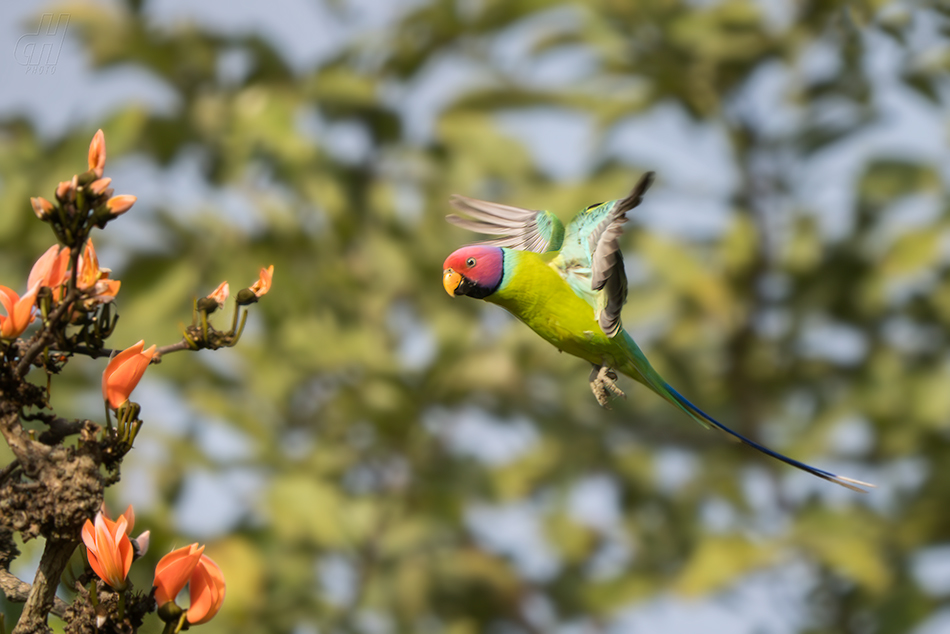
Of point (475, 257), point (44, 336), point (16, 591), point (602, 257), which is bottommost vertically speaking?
point (16, 591)

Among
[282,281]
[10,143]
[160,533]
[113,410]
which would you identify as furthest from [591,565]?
[113,410]

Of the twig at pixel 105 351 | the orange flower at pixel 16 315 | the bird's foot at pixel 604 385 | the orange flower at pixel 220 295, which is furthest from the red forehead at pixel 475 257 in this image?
the orange flower at pixel 16 315

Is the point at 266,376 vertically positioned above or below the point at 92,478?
above

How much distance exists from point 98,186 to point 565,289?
3.57 ft

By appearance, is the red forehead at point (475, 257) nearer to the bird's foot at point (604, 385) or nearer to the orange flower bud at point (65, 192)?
the bird's foot at point (604, 385)

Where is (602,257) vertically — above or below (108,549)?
above

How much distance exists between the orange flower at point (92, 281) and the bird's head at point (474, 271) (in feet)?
2.43

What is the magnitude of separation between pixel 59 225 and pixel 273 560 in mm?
3655

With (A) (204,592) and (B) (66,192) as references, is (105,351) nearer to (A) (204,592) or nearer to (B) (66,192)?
(B) (66,192)

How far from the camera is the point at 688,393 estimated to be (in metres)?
4.97

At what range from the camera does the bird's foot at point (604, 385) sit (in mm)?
1789

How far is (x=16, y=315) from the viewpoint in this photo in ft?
3.50

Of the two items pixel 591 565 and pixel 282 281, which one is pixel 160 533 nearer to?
pixel 282 281

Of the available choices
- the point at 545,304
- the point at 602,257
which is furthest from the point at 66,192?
the point at 545,304
